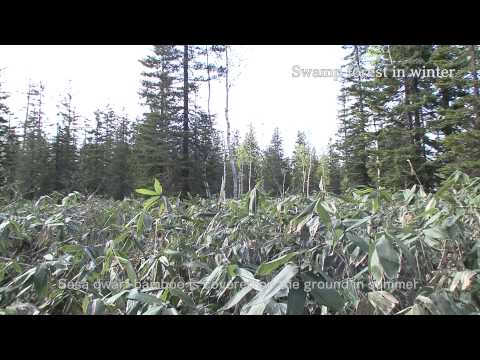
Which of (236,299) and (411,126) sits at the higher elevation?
(411,126)

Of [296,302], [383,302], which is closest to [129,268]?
[296,302]

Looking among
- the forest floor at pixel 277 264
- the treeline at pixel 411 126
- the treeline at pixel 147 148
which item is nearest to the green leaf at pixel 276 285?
the forest floor at pixel 277 264

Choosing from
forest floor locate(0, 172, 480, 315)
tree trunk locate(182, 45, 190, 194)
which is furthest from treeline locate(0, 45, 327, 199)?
forest floor locate(0, 172, 480, 315)

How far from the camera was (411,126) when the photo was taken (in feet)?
16.9

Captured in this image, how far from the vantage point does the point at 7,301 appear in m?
0.95

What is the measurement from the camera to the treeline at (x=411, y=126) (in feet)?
11.6

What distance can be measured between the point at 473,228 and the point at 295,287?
0.77 metres

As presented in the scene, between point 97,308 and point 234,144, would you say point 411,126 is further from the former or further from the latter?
point 97,308

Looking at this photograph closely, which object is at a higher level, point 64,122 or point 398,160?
point 64,122

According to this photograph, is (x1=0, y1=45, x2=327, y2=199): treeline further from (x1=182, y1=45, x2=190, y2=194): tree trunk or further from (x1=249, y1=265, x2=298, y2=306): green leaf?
(x1=249, y1=265, x2=298, y2=306): green leaf

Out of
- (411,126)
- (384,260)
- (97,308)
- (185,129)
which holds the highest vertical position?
(185,129)

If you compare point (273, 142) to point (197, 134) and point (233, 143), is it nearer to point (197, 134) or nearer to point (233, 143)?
point (233, 143)

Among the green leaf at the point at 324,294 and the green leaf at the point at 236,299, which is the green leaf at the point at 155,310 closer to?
the green leaf at the point at 236,299
